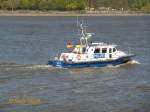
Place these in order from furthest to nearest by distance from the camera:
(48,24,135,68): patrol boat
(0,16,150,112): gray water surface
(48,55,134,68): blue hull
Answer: (48,24,135,68): patrol boat, (48,55,134,68): blue hull, (0,16,150,112): gray water surface

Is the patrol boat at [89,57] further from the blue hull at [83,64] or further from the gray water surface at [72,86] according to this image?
the gray water surface at [72,86]

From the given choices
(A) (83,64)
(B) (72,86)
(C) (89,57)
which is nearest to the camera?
(B) (72,86)

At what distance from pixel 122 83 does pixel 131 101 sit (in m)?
11.1

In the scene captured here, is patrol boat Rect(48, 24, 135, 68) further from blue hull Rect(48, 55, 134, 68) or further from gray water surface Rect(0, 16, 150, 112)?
gray water surface Rect(0, 16, 150, 112)

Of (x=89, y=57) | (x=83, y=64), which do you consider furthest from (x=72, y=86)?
(x=89, y=57)

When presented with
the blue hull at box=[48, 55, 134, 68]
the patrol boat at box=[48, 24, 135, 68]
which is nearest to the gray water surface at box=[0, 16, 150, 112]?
the blue hull at box=[48, 55, 134, 68]

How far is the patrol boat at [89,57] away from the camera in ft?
260

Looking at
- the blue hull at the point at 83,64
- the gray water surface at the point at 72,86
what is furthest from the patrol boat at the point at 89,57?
the gray water surface at the point at 72,86

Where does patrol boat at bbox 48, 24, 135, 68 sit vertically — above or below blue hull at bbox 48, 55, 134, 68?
above

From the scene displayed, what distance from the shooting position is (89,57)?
264ft

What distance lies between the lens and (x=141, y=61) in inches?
3499

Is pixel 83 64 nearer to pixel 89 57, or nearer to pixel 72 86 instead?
pixel 89 57

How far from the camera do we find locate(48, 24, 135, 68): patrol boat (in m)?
79.3

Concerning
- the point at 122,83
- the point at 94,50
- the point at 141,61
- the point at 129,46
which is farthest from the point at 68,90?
the point at 129,46
